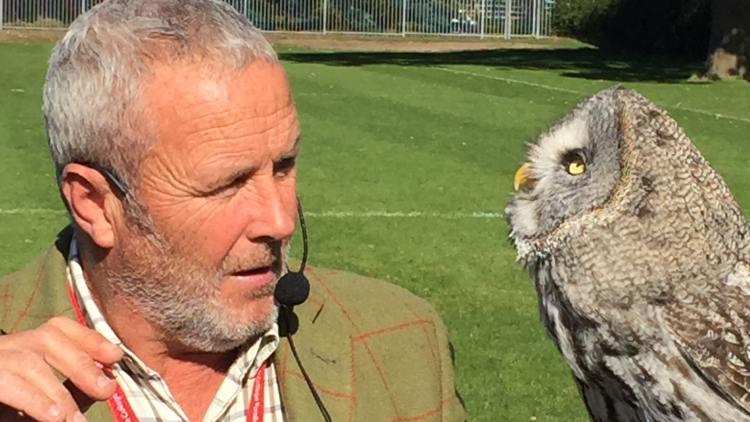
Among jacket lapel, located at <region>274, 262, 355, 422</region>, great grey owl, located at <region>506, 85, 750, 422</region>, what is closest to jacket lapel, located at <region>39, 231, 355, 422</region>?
jacket lapel, located at <region>274, 262, 355, 422</region>

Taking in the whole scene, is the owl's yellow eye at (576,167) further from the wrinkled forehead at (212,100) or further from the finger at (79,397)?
the finger at (79,397)

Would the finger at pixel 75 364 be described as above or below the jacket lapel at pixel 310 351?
above

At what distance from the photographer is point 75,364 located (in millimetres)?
2406

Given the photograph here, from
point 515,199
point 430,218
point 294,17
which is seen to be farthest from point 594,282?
point 294,17

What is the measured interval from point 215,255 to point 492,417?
3947 mm

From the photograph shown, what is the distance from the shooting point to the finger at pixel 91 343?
2.46 meters

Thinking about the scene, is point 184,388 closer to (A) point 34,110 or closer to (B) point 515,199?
(B) point 515,199

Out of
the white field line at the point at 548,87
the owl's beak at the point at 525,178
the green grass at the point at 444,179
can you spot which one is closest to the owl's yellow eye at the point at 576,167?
the owl's beak at the point at 525,178

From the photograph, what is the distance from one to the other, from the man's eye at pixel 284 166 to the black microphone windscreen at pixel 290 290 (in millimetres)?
250

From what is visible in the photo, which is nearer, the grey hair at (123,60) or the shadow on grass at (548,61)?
the grey hair at (123,60)

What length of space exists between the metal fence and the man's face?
145ft

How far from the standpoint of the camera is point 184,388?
315cm

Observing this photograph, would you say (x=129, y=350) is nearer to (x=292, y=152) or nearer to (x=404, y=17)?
(x=292, y=152)

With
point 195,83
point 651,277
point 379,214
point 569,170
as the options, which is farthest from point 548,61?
point 195,83
